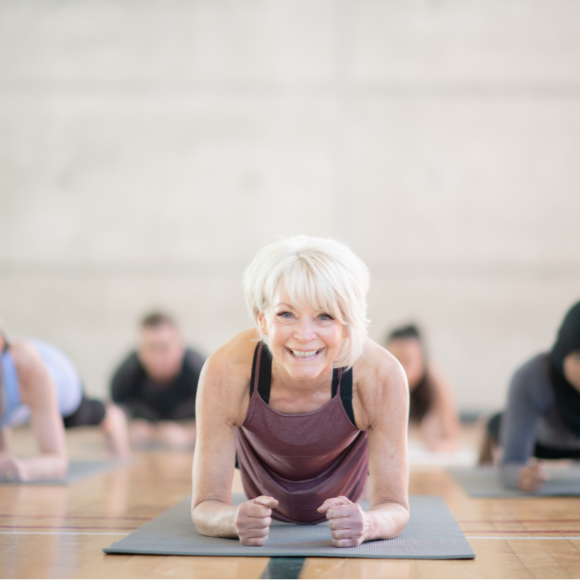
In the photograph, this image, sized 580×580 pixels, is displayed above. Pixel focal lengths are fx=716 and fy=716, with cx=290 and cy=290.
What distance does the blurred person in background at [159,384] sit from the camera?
4.95 meters

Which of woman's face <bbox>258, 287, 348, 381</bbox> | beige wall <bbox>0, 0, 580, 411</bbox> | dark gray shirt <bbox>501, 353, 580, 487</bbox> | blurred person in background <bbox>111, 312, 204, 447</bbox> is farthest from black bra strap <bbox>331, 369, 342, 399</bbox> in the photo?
beige wall <bbox>0, 0, 580, 411</bbox>

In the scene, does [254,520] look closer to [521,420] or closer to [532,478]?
[532,478]

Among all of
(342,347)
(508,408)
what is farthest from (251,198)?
(342,347)

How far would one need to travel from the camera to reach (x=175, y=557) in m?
1.81

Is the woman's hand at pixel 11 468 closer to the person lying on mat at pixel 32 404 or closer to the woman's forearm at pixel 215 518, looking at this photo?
the person lying on mat at pixel 32 404

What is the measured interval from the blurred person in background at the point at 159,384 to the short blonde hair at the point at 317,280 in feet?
10.4

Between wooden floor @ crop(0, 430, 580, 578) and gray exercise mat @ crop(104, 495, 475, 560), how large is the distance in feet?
0.10

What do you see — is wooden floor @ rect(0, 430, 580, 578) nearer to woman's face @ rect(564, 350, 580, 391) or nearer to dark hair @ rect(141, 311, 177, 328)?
woman's face @ rect(564, 350, 580, 391)

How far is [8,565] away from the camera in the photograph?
1752mm

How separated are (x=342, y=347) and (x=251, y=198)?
5342mm

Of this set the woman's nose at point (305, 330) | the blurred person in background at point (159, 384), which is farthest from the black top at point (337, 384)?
the blurred person in background at point (159, 384)

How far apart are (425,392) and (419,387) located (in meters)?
0.05

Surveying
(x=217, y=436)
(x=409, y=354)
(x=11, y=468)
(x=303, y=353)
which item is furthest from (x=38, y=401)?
(x=409, y=354)

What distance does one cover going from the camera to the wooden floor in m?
1.69
